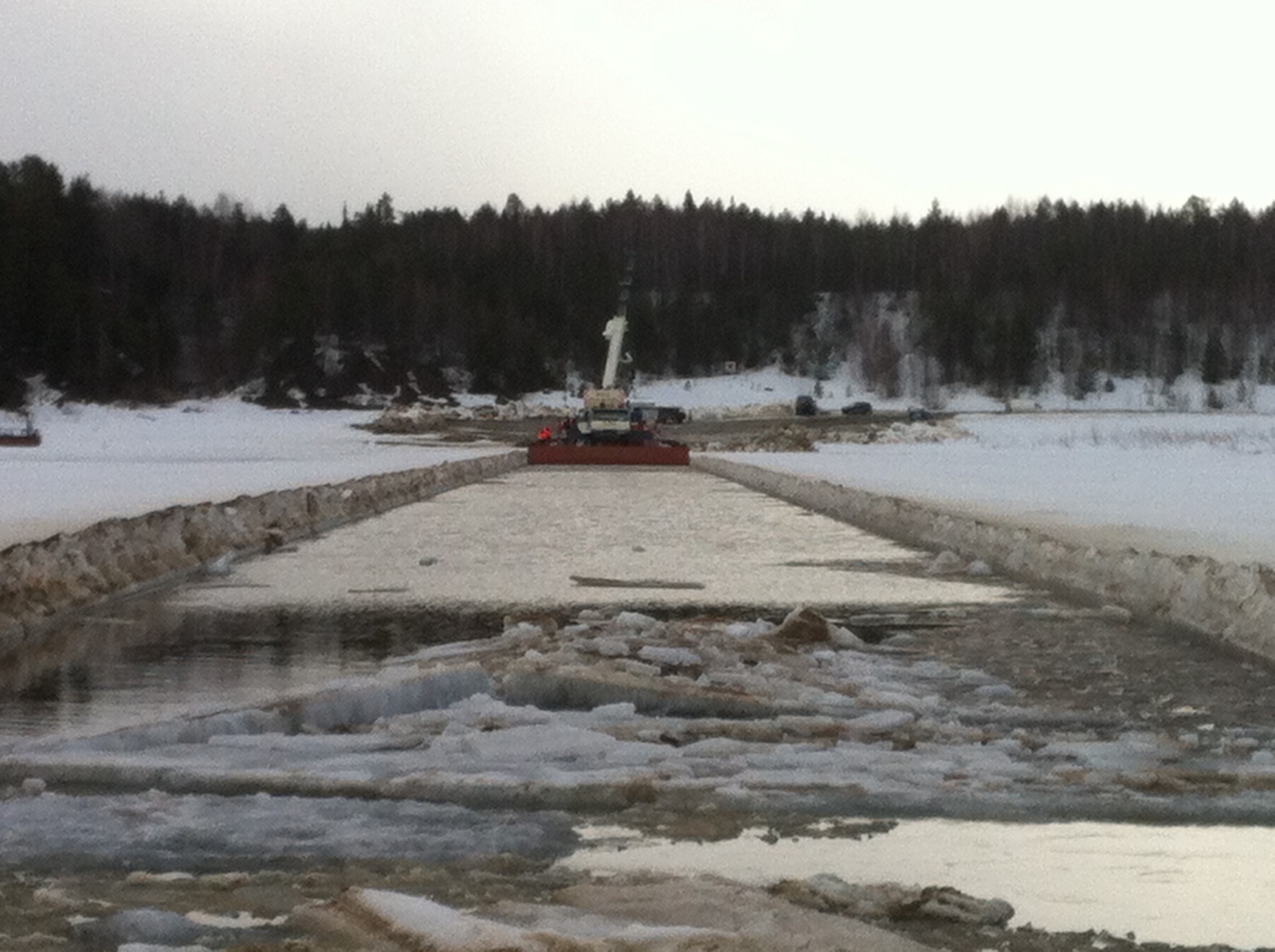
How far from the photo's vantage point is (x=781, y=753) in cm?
964

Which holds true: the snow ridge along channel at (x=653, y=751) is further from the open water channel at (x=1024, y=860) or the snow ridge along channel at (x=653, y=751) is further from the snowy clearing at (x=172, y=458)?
the snowy clearing at (x=172, y=458)

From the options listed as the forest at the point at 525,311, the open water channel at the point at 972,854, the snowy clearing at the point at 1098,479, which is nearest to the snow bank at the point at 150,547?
the open water channel at the point at 972,854

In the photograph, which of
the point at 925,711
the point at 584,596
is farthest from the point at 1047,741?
the point at 584,596

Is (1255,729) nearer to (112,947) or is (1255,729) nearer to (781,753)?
(781,753)

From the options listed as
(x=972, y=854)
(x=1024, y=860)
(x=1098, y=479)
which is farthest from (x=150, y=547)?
(x=1098, y=479)

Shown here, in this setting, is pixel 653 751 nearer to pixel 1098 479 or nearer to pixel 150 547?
pixel 150 547

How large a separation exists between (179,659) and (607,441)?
48.9 meters

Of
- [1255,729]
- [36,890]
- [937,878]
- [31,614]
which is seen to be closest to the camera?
[36,890]

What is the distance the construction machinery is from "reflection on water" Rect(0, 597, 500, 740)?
4178cm

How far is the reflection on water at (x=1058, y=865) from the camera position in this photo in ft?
22.2

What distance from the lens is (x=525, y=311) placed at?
18025 centimetres

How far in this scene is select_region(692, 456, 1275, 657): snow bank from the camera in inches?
574

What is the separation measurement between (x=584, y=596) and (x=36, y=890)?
Answer: 447 inches

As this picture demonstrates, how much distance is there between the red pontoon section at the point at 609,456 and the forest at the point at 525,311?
77.8 metres
